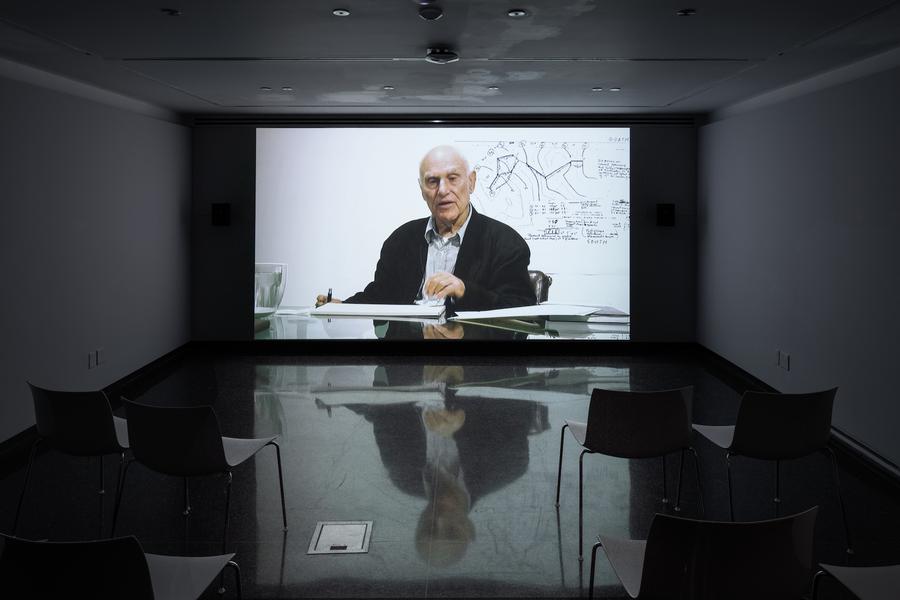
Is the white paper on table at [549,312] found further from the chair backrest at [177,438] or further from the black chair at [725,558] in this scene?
the black chair at [725,558]

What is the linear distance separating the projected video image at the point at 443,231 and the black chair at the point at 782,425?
6134mm

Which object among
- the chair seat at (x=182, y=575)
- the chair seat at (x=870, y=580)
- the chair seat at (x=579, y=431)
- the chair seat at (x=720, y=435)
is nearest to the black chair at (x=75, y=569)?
the chair seat at (x=182, y=575)

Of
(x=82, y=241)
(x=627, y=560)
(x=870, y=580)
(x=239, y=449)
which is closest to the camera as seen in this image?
(x=870, y=580)

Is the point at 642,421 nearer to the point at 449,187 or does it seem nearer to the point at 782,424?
the point at 782,424

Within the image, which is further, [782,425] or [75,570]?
[782,425]

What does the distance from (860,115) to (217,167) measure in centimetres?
733

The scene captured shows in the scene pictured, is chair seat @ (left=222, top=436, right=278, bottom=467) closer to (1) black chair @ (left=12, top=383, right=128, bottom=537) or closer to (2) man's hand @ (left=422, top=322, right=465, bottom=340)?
(1) black chair @ (left=12, top=383, right=128, bottom=537)

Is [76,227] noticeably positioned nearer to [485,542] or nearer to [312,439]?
[312,439]

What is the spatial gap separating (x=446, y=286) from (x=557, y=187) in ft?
6.20

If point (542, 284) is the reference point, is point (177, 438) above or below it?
below

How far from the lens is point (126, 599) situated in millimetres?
2246

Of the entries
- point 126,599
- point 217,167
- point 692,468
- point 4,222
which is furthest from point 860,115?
point 217,167

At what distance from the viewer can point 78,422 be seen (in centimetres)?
394

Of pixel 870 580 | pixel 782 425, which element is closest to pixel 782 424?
pixel 782 425
